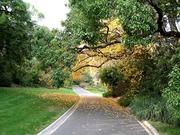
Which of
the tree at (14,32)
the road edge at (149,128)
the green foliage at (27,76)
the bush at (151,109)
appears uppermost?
the tree at (14,32)

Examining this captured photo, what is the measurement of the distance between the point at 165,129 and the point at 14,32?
25.7 m

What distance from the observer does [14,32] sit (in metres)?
39.8

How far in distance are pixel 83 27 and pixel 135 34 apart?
7221 millimetres

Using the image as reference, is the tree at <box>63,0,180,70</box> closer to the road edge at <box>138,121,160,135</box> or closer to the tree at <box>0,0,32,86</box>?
the road edge at <box>138,121,160,135</box>

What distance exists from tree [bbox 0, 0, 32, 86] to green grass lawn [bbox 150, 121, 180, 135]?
22.3 meters

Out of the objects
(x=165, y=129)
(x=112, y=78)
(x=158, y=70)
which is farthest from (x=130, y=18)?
(x=112, y=78)

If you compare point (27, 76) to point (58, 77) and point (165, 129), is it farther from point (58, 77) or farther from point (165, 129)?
point (165, 129)

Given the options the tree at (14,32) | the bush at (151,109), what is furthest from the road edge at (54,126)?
the tree at (14,32)

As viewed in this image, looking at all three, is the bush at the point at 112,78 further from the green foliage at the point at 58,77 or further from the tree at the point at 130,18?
the tree at the point at 130,18

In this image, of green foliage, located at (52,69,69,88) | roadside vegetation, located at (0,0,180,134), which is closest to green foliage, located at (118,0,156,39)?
roadside vegetation, located at (0,0,180,134)

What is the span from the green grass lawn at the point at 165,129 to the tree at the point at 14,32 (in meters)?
22.3

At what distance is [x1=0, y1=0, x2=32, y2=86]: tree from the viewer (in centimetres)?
3822

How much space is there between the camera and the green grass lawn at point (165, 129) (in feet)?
53.7

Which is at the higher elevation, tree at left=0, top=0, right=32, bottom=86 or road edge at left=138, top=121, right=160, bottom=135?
tree at left=0, top=0, right=32, bottom=86
